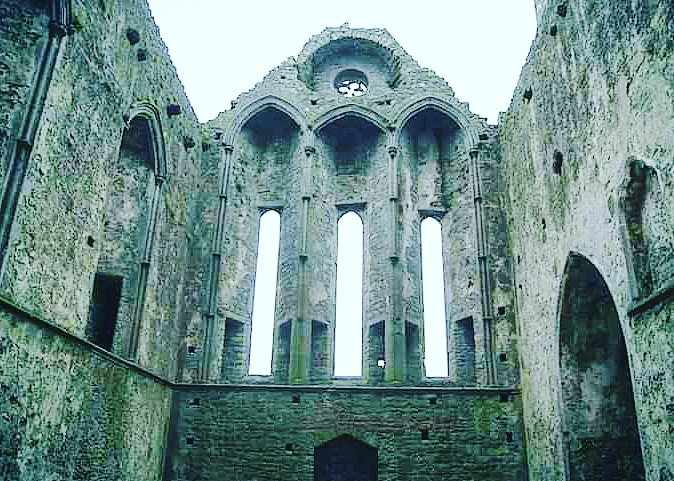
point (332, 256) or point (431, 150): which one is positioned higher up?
point (431, 150)

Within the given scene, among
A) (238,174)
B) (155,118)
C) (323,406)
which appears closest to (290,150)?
(238,174)

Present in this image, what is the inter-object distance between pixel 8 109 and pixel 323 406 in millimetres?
5772

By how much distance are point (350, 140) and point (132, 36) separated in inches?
199

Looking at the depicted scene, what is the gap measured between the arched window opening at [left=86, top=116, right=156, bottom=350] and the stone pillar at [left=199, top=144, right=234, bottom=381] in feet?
5.11

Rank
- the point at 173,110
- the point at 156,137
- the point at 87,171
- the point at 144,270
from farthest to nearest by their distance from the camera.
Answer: the point at 173,110
the point at 156,137
the point at 144,270
the point at 87,171

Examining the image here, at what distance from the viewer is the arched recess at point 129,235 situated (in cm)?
800

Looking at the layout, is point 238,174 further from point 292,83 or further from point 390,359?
point 390,359

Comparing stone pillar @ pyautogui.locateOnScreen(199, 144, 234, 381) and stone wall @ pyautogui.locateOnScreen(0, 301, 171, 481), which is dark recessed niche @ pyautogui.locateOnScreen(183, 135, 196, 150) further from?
stone wall @ pyautogui.locateOnScreen(0, 301, 171, 481)

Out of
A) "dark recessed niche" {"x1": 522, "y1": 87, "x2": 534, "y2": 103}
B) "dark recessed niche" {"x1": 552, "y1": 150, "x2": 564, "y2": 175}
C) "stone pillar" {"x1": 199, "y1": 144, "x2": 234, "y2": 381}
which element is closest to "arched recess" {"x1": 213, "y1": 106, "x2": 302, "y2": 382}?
"stone pillar" {"x1": 199, "y1": 144, "x2": 234, "y2": 381}

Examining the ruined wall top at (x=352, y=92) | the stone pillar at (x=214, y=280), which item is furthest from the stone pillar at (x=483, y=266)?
the stone pillar at (x=214, y=280)

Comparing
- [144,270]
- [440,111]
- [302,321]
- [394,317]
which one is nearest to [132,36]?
[144,270]

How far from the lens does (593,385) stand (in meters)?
7.09

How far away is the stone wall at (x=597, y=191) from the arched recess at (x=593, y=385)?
0.49ft

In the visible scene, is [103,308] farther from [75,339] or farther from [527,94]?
[527,94]
